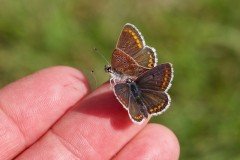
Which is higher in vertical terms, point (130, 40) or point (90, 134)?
point (130, 40)

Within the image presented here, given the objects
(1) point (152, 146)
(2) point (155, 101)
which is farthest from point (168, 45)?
(1) point (152, 146)

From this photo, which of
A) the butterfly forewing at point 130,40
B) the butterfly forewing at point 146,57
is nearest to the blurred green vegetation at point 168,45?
the butterfly forewing at point 146,57

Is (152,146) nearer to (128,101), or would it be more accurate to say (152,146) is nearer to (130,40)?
(128,101)

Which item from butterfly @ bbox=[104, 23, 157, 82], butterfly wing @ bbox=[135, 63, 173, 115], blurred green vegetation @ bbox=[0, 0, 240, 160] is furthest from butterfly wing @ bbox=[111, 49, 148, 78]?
blurred green vegetation @ bbox=[0, 0, 240, 160]

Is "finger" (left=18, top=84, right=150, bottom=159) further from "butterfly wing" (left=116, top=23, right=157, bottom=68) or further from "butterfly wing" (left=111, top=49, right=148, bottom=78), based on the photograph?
"butterfly wing" (left=116, top=23, right=157, bottom=68)

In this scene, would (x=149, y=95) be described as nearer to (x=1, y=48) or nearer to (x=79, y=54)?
(x=79, y=54)

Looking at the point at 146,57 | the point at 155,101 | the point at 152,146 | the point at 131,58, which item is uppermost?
the point at 131,58

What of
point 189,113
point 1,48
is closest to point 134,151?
point 189,113
